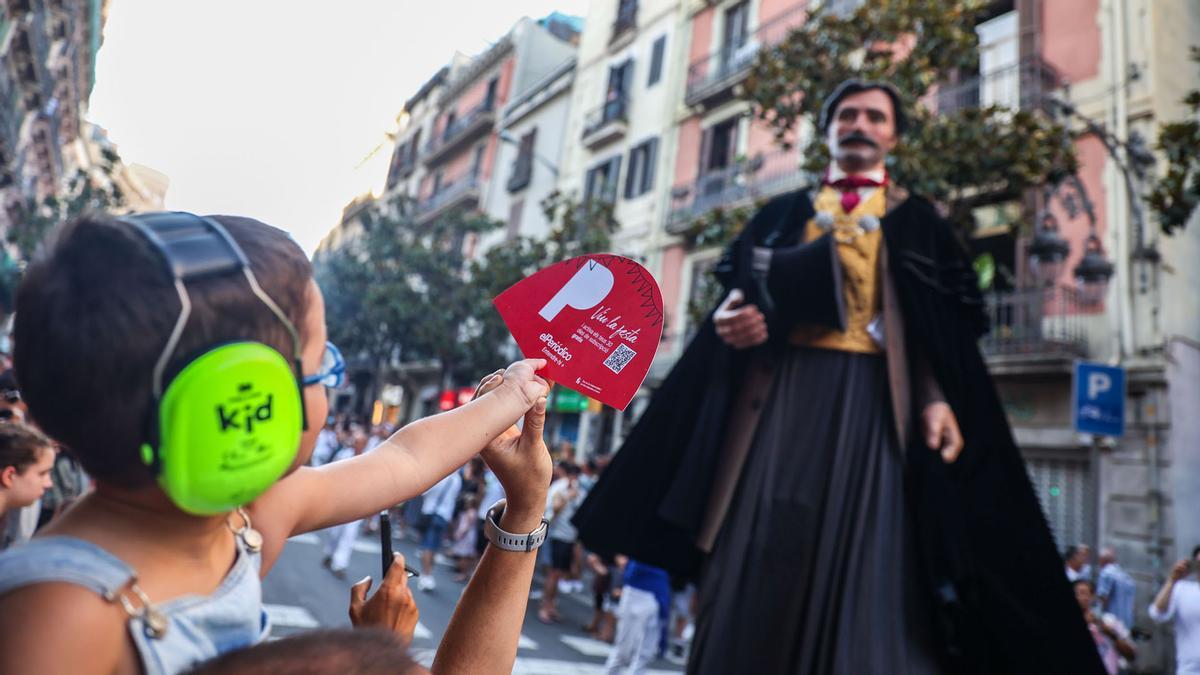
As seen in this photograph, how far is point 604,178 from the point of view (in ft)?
71.1

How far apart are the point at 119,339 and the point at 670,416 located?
2.20 meters

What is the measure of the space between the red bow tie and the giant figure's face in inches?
2.2

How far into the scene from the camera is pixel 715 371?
2.83 meters

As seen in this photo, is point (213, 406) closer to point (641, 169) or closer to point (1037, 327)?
point (1037, 327)

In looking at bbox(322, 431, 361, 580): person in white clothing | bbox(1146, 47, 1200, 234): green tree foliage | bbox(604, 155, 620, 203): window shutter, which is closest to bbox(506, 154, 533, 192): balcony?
bbox(604, 155, 620, 203): window shutter

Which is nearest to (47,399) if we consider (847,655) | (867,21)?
(847,655)

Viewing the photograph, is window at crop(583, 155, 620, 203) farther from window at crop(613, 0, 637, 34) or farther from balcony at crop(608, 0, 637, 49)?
window at crop(613, 0, 637, 34)

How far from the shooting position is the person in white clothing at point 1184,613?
6.11 metres

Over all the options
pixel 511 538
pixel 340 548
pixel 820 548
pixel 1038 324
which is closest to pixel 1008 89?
pixel 1038 324

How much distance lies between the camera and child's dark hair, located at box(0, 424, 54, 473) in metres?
2.62

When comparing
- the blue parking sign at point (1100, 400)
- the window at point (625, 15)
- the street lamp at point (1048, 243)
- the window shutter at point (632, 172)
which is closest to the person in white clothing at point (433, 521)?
the street lamp at point (1048, 243)

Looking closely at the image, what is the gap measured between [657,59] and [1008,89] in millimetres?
10176

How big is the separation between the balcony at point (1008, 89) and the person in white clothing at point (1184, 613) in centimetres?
733

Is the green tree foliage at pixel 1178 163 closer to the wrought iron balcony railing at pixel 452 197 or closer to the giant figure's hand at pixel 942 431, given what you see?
the giant figure's hand at pixel 942 431
